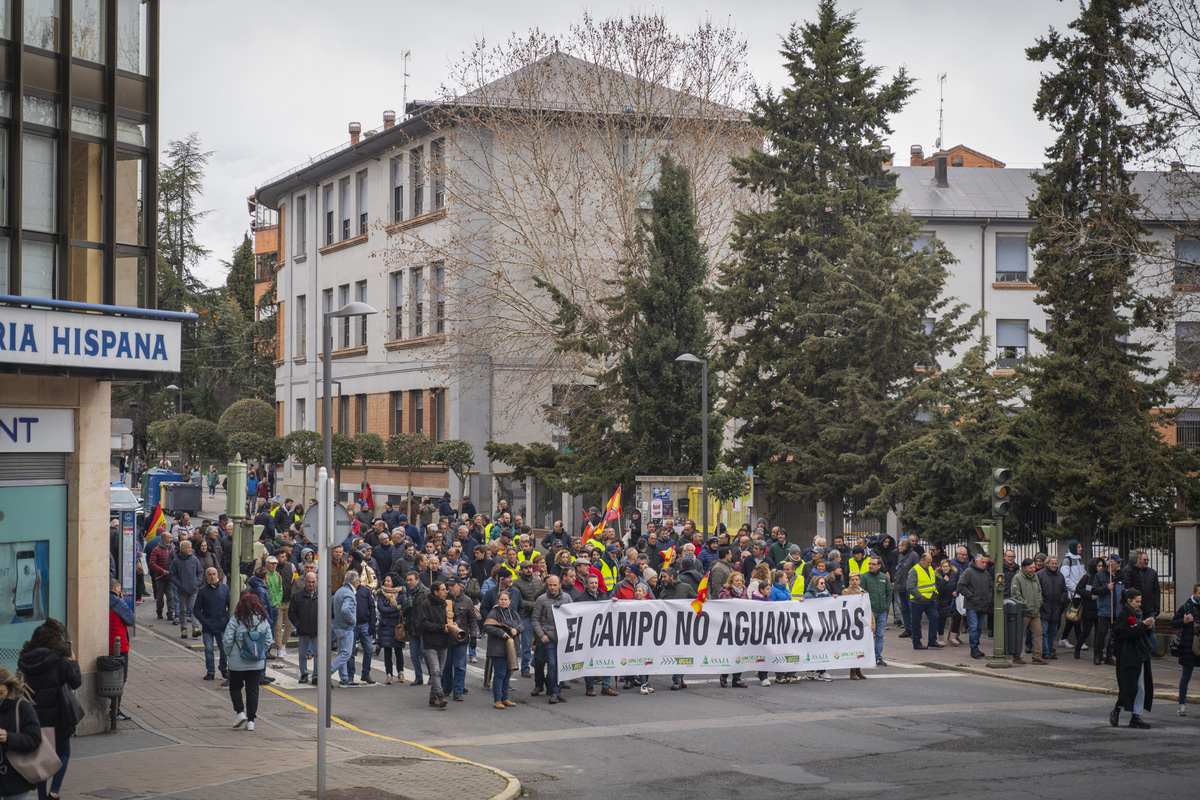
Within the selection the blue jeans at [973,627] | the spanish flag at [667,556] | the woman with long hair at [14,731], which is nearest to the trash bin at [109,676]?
the woman with long hair at [14,731]

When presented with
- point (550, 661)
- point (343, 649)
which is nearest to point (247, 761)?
point (343, 649)

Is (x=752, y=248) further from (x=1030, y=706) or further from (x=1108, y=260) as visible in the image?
(x=1030, y=706)

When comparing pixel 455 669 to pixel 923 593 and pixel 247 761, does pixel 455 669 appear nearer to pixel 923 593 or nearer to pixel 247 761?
pixel 247 761

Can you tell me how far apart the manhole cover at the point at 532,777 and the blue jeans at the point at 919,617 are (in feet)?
37.2

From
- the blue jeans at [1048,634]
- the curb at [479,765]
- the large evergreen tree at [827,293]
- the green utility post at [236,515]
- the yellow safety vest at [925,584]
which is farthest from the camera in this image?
the large evergreen tree at [827,293]

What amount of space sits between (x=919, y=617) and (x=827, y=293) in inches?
427

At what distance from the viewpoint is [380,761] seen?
42.7 feet

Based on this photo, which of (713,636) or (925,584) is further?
(925,584)

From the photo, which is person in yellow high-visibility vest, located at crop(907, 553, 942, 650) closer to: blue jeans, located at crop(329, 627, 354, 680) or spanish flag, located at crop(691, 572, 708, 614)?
spanish flag, located at crop(691, 572, 708, 614)

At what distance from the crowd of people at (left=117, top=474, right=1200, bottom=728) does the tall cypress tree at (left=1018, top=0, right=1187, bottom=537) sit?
1.57m

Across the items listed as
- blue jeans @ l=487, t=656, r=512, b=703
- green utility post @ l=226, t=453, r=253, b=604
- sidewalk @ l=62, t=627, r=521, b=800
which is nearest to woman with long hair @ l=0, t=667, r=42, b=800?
sidewalk @ l=62, t=627, r=521, b=800

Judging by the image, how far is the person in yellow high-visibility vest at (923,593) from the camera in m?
22.0

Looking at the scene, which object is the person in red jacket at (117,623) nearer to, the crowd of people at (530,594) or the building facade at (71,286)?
the building facade at (71,286)

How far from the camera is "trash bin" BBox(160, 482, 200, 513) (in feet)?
163
